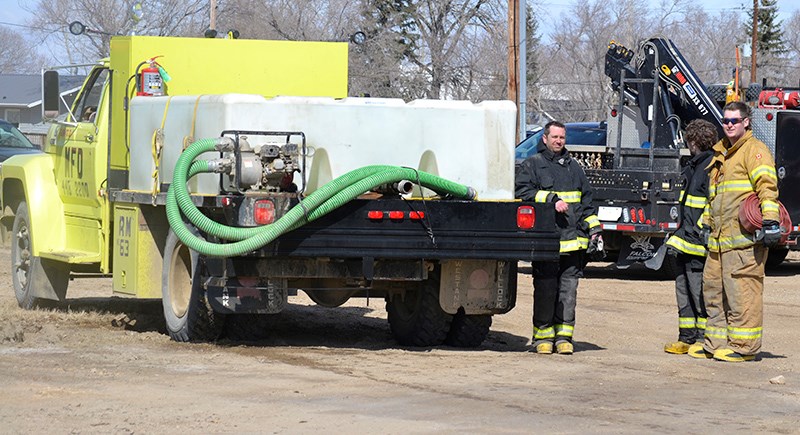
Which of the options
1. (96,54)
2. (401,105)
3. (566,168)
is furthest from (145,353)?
(96,54)

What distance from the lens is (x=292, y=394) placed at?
731 centimetres

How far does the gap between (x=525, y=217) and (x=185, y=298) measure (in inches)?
104

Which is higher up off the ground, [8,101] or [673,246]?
[8,101]

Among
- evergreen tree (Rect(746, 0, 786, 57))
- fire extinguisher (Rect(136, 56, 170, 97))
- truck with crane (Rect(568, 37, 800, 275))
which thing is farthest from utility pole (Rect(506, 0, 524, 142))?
evergreen tree (Rect(746, 0, 786, 57))

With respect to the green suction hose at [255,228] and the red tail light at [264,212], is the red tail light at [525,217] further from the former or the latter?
the red tail light at [264,212]

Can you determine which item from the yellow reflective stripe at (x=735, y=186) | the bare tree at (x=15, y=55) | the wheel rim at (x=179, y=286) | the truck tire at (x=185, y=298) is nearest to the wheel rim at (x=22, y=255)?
the truck tire at (x=185, y=298)

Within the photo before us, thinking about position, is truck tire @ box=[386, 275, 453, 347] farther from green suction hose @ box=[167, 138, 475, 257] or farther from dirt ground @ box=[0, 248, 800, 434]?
green suction hose @ box=[167, 138, 475, 257]

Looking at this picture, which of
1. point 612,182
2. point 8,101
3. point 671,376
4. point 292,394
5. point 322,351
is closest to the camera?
point 292,394

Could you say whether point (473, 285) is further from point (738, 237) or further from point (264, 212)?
point (738, 237)

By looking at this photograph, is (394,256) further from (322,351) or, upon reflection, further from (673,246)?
(673,246)

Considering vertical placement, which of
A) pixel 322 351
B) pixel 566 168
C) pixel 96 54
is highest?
pixel 96 54

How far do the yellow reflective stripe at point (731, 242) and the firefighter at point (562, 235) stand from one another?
2.64 feet

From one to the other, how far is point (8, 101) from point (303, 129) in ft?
194

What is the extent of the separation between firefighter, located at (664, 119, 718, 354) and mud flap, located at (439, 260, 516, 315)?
141 centimetres
